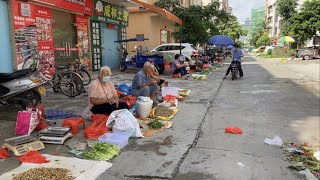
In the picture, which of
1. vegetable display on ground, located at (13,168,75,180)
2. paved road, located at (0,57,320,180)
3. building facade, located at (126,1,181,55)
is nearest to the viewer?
vegetable display on ground, located at (13,168,75,180)

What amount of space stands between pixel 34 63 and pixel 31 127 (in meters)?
3.61

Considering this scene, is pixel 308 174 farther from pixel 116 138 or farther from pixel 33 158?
pixel 33 158

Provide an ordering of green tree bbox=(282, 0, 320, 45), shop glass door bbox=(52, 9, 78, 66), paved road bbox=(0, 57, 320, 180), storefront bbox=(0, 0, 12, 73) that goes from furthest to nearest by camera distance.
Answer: green tree bbox=(282, 0, 320, 45) → shop glass door bbox=(52, 9, 78, 66) → storefront bbox=(0, 0, 12, 73) → paved road bbox=(0, 57, 320, 180)

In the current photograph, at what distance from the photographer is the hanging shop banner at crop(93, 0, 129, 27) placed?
1662cm

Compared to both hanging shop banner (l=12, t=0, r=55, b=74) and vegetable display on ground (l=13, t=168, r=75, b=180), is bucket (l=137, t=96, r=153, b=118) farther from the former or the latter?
hanging shop banner (l=12, t=0, r=55, b=74)

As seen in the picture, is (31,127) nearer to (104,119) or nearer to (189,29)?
(104,119)

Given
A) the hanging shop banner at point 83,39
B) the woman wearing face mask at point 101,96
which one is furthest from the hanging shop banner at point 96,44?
the woman wearing face mask at point 101,96

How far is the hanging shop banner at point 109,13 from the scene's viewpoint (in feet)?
54.5

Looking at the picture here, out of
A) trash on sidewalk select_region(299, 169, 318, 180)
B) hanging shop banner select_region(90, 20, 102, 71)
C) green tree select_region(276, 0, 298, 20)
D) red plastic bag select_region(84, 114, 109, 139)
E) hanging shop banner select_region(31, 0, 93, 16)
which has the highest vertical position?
green tree select_region(276, 0, 298, 20)

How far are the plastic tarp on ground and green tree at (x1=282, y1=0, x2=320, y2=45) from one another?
123 feet

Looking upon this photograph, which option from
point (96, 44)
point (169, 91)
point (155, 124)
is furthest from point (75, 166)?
point (96, 44)

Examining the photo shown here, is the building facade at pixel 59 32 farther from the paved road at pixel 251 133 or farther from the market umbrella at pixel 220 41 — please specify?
the market umbrella at pixel 220 41

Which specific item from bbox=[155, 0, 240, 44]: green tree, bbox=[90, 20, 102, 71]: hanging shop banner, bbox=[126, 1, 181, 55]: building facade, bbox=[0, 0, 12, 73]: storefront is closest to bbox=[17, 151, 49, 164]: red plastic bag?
bbox=[0, 0, 12, 73]: storefront

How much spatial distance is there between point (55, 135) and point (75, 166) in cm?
124
